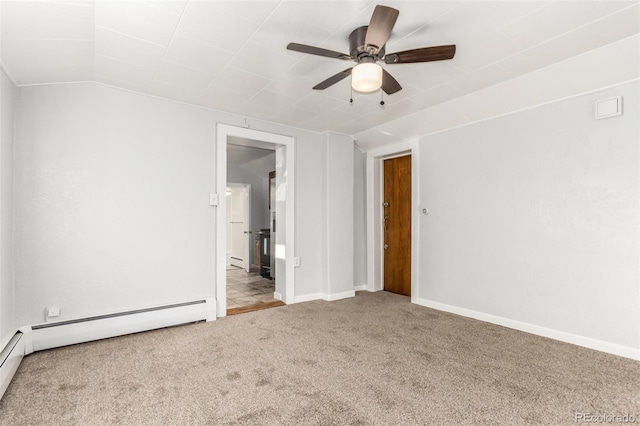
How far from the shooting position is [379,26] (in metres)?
1.70

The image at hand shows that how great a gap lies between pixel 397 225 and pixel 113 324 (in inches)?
146

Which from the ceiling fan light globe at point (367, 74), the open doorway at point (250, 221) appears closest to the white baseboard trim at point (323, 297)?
the open doorway at point (250, 221)

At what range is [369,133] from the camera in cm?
447

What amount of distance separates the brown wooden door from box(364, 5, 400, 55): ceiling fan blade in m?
2.95

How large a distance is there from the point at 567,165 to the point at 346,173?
257 cm

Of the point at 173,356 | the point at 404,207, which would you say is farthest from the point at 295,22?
the point at 404,207

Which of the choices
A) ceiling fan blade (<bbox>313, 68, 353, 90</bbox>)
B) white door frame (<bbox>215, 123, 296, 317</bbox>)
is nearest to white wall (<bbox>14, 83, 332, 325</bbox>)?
white door frame (<bbox>215, 123, 296, 317</bbox>)

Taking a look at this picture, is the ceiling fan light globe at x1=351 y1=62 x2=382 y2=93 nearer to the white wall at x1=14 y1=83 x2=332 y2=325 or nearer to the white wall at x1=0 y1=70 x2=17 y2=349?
the white wall at x1=14 y1=83 x2=332 y2=325

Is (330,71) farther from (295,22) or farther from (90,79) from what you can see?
(90,79)

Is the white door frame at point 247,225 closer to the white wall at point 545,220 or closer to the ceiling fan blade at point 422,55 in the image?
the white wall at point 545,220

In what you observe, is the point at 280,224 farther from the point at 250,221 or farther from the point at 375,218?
the point at 250,221

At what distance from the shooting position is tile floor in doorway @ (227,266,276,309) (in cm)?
433

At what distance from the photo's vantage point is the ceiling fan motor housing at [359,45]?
1999 millimetres

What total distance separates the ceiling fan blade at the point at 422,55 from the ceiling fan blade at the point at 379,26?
4.8 inches
